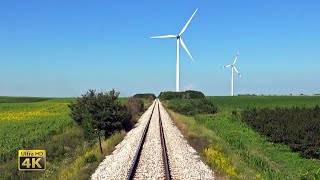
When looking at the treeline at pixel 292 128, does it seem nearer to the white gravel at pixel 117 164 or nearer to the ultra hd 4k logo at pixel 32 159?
the white gravel at pixel 117 164

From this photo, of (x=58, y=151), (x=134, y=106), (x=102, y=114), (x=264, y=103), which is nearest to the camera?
(x=58, y=151)

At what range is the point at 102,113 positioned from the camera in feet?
102

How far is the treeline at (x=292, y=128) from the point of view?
23047 millimetres

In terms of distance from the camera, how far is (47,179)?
1606cm

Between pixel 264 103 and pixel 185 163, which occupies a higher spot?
pixel 264 103

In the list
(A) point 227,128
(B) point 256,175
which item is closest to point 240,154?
(B) point 256,175

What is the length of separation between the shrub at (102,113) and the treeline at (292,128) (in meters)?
10.9

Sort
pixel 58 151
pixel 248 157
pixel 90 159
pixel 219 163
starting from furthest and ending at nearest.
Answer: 1. pixel 58 151
2. pixel 248 157
3. pixel 90 159
4. pixel 219 163

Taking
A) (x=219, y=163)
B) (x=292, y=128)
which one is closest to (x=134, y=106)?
(x=292, y=128)

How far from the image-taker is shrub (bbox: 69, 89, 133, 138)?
102ft

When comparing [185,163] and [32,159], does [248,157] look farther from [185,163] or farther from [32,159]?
[32,159]

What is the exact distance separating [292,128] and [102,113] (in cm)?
1365

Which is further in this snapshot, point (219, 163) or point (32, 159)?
point (219, 163)

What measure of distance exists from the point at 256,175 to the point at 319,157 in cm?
947
